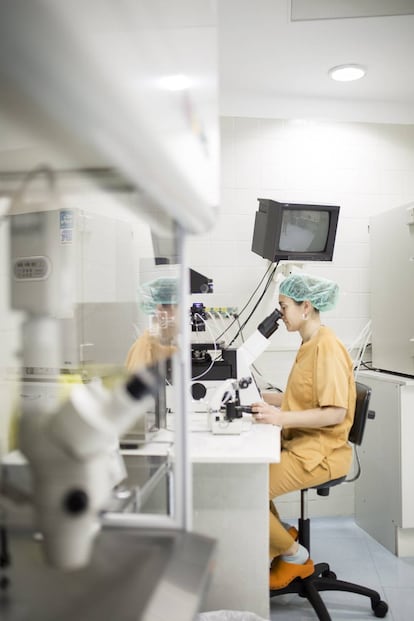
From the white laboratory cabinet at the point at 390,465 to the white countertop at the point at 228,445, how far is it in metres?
0.95

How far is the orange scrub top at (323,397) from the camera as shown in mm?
2162

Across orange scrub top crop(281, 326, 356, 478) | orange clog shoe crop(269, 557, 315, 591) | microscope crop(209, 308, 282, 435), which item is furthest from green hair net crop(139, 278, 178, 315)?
orange clog shoe crop(269, 557, 315, 591)

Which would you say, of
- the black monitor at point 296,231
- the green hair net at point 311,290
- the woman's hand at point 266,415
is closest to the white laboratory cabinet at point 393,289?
the black monitor at point 296,231

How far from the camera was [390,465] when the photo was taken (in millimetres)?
Answer: 2824

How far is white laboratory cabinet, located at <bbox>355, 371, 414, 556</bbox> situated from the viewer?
2.72 m

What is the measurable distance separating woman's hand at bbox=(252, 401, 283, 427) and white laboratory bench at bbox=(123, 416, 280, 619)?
0.27m

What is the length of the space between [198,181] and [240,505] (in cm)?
138

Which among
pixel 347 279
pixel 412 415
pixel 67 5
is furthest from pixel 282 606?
pixel 67 5

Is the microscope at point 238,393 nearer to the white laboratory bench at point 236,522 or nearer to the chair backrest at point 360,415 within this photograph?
the white laboratory bench at point 236,522

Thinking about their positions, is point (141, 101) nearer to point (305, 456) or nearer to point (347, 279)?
point (305, 456)

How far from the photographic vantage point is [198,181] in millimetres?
781

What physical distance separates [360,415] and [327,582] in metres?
0.72

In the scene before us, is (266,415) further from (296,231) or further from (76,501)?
(76,501)

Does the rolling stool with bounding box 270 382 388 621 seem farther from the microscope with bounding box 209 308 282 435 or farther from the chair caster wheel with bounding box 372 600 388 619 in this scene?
the microscope with bounding box 209 308 282 435
